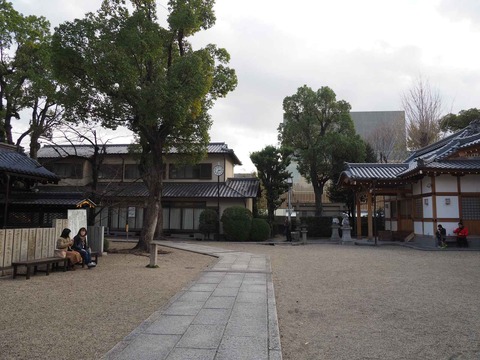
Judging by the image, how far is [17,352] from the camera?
4.06 meters

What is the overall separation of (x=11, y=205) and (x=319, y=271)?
40.9ft

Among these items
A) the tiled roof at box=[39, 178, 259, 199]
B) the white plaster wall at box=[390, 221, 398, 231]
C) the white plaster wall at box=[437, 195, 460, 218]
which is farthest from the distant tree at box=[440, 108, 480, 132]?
the tiled roof at box=[39, 178, 259, 199]

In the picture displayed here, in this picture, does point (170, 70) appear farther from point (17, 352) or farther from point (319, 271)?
point (17, 352)

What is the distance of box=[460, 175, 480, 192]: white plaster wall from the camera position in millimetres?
18156

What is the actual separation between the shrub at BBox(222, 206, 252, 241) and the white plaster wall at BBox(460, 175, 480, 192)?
1211 cm

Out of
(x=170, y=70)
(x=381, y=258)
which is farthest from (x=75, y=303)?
(x=381, y=258)

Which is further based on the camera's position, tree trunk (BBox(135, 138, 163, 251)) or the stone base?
the stone base

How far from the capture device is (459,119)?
91.0ft

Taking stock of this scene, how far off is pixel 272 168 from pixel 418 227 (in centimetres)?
1023

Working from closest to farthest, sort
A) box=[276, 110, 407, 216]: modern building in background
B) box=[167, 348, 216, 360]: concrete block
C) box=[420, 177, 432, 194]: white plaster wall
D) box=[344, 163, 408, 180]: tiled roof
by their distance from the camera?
box=[167, 348, 216, 360]: concrete block
box=[420, 177, 432, 194]: white plaster wall
box=[344, 163, 408, 180]: tiled roof
box=[276, 110, 407, 216]: modern building in background

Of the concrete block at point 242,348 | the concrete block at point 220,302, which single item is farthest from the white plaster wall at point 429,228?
the concrete block at point 242,348

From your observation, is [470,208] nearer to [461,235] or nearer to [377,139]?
[461,235]

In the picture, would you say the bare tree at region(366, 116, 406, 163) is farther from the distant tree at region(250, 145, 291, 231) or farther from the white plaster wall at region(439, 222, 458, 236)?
the white plaster wall at region(439, 222, 458, 236)

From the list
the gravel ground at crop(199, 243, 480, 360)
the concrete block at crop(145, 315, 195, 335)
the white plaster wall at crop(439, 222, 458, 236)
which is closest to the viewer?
the gravel ground at crop(199, 243, 480, 360)
